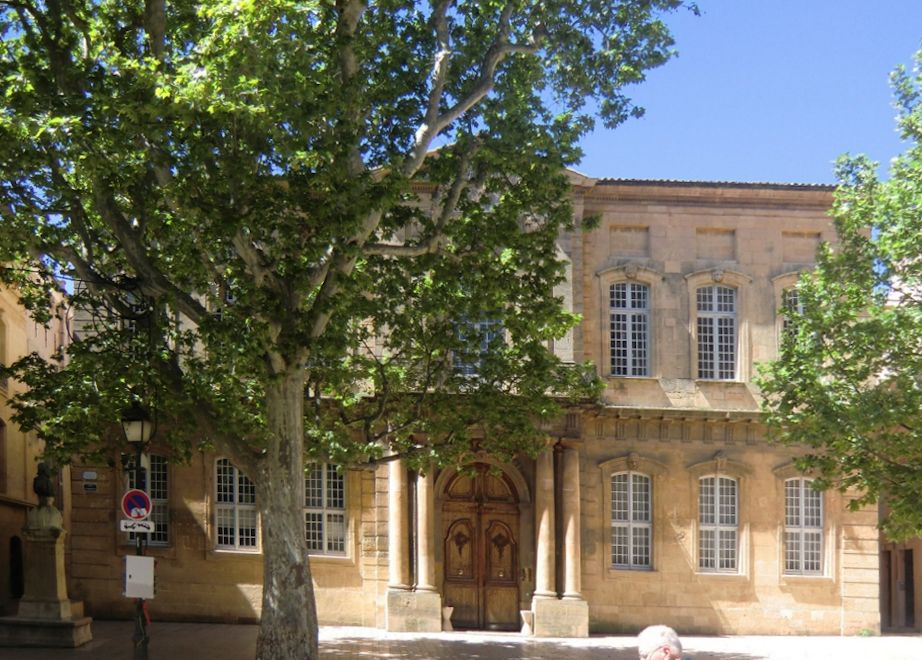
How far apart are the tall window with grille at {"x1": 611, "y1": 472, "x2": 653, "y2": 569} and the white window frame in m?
2.55

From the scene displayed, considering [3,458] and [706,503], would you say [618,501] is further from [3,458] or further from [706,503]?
A: [3,458]

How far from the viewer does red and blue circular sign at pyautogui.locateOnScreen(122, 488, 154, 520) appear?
61.6 ft

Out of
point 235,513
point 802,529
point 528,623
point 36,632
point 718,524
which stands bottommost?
point 528,623

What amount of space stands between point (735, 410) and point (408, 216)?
35.3ft

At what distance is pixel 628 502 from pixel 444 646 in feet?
18.7

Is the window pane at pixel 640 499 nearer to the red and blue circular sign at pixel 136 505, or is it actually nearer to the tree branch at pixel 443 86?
the tree branch at pixel 443 86

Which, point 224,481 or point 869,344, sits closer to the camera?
point 869,344

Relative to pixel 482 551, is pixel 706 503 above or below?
above

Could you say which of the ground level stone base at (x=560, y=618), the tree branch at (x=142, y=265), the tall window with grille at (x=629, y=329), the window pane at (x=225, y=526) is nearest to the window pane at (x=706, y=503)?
the tall window with grille at (x=629, y=329)

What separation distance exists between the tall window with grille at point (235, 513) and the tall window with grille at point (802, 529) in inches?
415

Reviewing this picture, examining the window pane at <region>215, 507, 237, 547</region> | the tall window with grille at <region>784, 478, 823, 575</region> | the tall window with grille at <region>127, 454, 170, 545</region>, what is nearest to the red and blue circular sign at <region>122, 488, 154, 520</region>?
the window pane at <region>215, 507, 237, 547</region>

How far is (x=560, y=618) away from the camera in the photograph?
2773cm

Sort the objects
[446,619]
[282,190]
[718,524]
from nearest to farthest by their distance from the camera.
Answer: [282,190]
[446,619]
[718,524]

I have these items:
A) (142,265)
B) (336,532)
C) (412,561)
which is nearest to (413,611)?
(412,561)
